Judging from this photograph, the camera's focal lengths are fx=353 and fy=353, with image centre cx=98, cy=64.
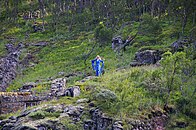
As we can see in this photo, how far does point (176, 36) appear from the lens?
40000mm

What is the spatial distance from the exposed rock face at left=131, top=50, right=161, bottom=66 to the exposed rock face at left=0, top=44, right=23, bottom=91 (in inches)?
456

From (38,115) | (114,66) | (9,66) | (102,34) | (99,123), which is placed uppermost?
(102,34)

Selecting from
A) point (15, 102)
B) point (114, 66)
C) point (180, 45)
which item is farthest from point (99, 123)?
point (180, 45)

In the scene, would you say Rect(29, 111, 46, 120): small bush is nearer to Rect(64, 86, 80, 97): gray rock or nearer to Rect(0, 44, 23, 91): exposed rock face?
Rect(64, 86, 80, 97): gray rock

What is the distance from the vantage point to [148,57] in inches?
1165

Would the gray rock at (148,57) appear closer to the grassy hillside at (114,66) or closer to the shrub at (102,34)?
the grassy hillside at (114,66)

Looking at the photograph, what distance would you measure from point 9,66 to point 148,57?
17.8m

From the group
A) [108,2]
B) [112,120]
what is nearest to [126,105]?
[112,120]

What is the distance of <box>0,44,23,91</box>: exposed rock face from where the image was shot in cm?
3270

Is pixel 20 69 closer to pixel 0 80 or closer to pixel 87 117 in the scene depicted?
pixel 0 80

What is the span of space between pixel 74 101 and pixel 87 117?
1.70 m

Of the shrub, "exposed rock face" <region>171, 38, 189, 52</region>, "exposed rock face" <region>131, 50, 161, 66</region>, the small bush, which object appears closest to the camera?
the small bush

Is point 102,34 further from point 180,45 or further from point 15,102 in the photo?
point 15,102

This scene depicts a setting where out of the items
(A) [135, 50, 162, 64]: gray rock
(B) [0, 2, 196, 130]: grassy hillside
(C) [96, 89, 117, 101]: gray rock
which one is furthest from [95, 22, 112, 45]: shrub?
(C) [96, 89, 117, 101]: gray rock
